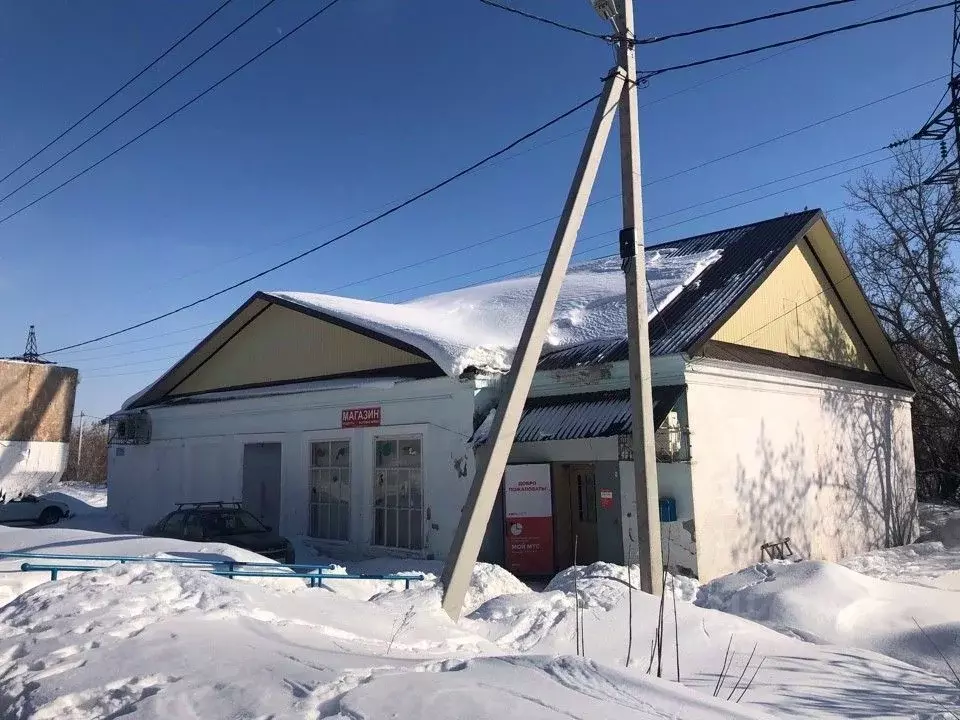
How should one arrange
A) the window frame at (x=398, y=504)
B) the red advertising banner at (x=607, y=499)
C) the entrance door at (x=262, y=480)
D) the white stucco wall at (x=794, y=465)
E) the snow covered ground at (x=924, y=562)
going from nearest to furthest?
1. the white stucco wall at (x=794, y=465)
2. the snow covered ground at (x=924, y=562)
3. the red advertising banner at (x=607, y=499)
4. the window frame at (x=398, y=504)
5. the entrance door at (x=262, y=480)

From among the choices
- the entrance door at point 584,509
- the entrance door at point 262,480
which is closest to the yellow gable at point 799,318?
the entrance door at point 584,509

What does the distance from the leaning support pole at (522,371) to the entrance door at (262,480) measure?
12557 mm

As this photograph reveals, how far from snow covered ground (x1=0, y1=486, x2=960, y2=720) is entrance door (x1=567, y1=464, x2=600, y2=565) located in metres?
3.99

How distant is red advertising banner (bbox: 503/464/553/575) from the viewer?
1298 cm

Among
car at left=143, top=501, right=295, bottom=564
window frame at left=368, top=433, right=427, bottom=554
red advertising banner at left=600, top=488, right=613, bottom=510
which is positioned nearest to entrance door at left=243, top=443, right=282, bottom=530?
car at left=143, top=501, right=295, bottom=564

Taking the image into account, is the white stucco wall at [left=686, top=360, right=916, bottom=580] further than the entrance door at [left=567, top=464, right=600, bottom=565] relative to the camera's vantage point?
No

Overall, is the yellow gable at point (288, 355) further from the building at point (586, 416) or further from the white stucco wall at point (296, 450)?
the white stucco wall at point (296, 450)

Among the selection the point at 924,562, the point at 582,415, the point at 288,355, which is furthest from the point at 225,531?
the point at 924,562

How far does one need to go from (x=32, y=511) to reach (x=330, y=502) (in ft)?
44.7

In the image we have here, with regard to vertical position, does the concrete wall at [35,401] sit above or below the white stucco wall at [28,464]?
above

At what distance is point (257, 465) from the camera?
1905cm

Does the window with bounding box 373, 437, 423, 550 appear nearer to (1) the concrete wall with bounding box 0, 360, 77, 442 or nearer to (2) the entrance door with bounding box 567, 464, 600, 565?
(2) the entrance door with bounding box 567, 464, 600, 565

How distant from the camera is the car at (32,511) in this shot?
77.2 ft

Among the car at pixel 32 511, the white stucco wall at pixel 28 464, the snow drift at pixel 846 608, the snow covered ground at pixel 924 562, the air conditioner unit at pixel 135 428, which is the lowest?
the snow covered ground at pixel 924 562
